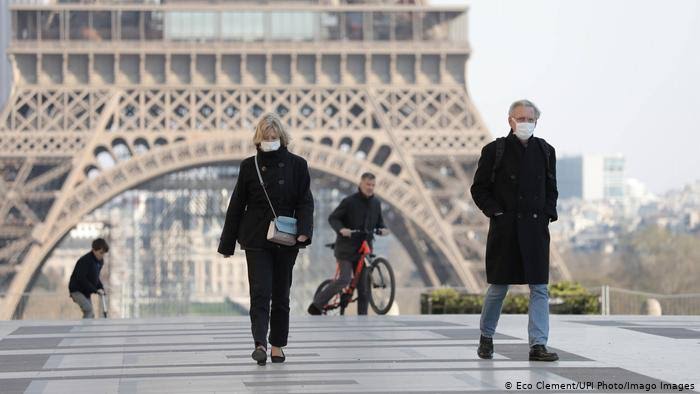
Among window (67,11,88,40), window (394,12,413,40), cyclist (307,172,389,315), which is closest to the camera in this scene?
cyclist (307,172,389,315)

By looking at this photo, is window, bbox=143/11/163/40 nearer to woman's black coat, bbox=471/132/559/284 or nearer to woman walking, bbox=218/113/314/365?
woman walking, bbox=218/113/314/365

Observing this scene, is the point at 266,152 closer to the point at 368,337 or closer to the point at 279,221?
the point at 279,221

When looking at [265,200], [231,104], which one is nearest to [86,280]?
[265,200]

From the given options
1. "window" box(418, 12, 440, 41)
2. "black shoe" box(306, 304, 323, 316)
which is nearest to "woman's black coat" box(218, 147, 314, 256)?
"black shoe" box(306, 304, 323, 316)

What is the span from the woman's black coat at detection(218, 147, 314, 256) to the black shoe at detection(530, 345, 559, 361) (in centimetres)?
176

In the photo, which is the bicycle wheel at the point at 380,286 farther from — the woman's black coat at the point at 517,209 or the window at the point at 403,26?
the window at the point at 403,26

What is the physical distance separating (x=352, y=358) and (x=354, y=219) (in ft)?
21.1

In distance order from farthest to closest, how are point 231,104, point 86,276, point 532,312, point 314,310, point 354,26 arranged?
point 354,26 < point 231,104 < point 86,276 < point 314,310 < point 532,312

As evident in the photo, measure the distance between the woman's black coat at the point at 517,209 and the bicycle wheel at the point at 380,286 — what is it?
6472 mm

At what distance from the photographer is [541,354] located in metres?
10.6

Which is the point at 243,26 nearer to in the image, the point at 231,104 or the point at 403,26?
the point at 231,104

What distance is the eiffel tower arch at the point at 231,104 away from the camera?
1791 inches

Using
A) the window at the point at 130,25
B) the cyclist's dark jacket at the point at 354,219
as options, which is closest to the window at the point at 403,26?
the window at the point at 130,25

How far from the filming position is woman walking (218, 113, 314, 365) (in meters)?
11.0
